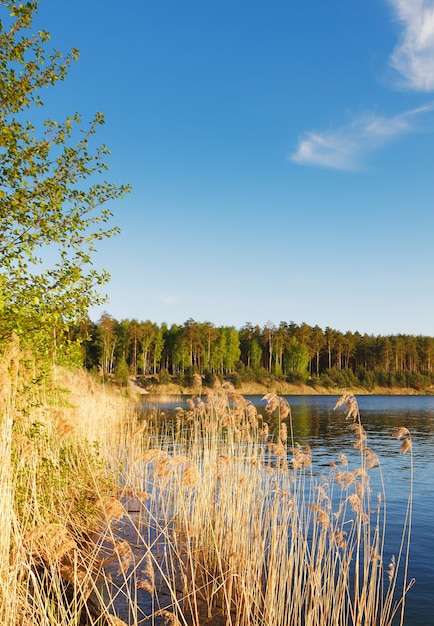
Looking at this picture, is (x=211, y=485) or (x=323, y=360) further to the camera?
(x=323, y=360)

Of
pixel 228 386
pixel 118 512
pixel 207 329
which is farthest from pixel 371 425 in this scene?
pixel 207 329

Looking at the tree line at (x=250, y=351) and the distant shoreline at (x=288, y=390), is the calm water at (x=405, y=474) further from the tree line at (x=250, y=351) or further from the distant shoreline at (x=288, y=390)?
the tree line at (x=250, y=351)

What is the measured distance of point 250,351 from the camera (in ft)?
278

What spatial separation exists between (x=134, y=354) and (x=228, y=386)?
69.6m

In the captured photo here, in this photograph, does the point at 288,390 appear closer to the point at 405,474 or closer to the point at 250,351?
the point at 250,351

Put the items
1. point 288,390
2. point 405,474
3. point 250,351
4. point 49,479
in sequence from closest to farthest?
1. point 49,479
2. point 405,474
3. point 288,390
4. point 250,351

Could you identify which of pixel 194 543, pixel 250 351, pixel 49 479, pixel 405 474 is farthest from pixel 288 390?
pixel 49 479

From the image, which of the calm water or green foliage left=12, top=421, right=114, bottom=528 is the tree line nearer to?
the calm water

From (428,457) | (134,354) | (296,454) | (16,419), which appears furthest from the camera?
(134,354)

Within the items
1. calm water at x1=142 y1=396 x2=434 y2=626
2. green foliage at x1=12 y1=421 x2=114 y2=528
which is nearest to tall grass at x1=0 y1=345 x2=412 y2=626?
green foliage at x1=12 y1=421 x2=114 y2=528

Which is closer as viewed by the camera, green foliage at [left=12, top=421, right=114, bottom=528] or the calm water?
green foliage at [left=12, top=421, right=114, bottom=528]

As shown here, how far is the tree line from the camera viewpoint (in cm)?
7281

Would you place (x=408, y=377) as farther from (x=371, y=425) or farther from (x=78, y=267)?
(x=78, y=267)

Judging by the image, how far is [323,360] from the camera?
98000 mm
